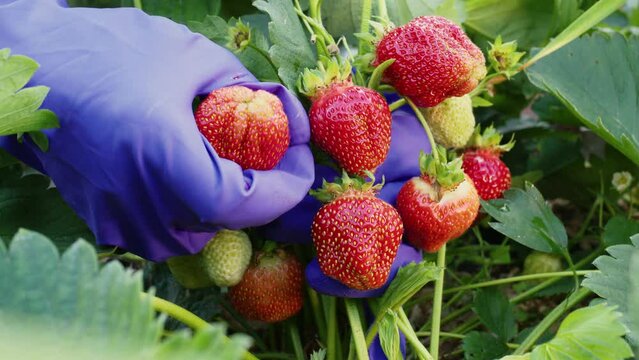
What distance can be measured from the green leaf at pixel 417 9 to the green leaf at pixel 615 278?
0.98ft

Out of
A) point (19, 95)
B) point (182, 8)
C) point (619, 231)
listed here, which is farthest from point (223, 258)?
point (619, 231)

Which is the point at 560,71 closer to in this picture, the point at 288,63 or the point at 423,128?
the point at 423,128

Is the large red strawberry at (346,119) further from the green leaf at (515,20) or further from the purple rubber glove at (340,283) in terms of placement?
the green leaf at (515,20)

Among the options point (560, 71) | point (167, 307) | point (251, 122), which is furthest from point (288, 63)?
point (560, 71)

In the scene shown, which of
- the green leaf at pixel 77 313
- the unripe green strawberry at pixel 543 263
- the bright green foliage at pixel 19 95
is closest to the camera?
the green leaf at pixel 77 313

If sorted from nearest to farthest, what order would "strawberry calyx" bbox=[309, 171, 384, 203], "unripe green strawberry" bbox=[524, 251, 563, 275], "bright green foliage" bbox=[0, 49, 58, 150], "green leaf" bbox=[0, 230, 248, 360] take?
"green leaf" bbox=[0, 230, 248, 360], "bright green foliage" bbox=[0, 49, 58, 150], "strawberry calyx" bbox=[309, 171, 384, 203], "unripe green strawberry" bbox=[524, 251, 563, 275]

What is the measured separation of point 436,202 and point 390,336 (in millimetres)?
119

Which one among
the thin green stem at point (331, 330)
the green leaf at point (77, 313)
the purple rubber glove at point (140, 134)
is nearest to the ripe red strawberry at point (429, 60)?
the purple rubber glove at point (140, 134)

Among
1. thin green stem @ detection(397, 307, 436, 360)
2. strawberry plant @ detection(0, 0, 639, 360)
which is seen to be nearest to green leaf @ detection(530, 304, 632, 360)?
strawberry plant @ detection(0, 0, 639, 360)

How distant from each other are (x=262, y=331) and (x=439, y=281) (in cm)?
26

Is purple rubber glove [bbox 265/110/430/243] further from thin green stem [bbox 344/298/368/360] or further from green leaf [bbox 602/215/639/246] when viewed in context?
green leaf [bbox 602/215/639/246]

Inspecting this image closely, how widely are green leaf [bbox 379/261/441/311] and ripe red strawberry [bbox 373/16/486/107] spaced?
5.9 inches

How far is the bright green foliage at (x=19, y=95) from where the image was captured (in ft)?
1.75

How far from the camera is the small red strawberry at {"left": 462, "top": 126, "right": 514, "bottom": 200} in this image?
2.54 feet
